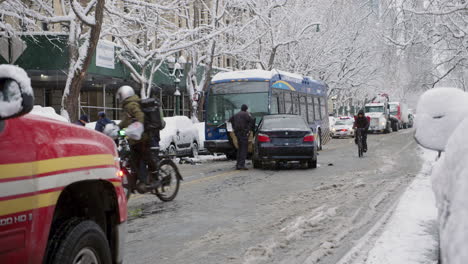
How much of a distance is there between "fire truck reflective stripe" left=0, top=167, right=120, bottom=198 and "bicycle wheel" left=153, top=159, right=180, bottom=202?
554 cm

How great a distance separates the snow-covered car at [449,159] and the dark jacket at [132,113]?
5713 mm

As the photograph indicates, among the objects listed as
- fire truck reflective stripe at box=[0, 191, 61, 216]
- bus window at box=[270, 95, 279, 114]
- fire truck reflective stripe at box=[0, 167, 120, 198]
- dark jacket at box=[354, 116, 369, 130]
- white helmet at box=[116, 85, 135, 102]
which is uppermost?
bus window at box=[270, 95, 279, 114]

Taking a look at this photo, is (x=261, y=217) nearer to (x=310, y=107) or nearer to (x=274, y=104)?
(x=274, y=104)

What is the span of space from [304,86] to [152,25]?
734 cm

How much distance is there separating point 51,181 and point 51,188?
4 cm

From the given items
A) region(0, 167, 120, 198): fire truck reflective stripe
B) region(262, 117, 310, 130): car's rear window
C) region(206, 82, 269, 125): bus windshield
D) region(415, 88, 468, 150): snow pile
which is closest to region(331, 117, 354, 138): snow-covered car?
region(206, 82, 269, 125): bus windshield

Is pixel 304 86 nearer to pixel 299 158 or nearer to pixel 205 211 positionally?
pixel 299 158

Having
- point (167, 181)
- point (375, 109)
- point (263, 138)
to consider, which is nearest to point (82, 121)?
point (263, 138)

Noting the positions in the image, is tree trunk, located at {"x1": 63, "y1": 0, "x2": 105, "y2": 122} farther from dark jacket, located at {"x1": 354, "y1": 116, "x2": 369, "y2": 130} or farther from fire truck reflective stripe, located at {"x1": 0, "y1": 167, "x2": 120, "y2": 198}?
fire truck reflective stripe, located at {"x1": 0, "y1": 167, "x2": 120, "y2": 198}

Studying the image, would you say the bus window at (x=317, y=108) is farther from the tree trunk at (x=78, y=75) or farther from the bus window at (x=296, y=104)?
the tree trunk at (x=78, y=75)

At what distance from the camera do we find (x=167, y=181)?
9.57 m

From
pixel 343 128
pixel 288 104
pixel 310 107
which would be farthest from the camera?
pixel 343 128

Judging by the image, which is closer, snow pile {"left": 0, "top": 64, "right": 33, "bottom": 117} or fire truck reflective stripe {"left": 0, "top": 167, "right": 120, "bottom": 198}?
snow pile {"left": 0, "top": 64, "right": 33, "bottom": 117}

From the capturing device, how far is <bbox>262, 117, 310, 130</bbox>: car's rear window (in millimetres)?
16562
